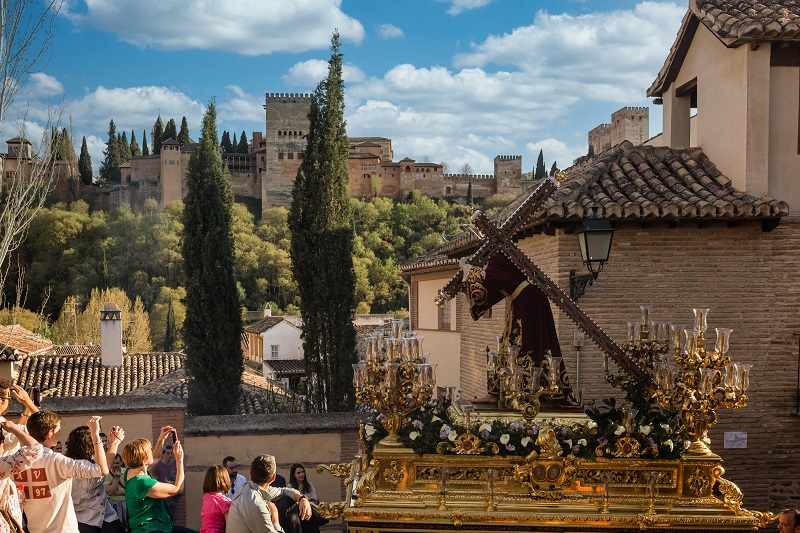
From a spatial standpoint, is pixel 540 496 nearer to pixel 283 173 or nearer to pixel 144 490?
pixel 144 490

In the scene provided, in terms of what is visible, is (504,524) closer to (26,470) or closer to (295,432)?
(26,470)

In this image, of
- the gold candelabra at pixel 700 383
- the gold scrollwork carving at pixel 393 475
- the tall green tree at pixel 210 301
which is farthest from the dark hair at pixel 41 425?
the tall green tree at pixel 210 301

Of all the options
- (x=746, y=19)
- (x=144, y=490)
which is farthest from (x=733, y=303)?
(x=144, y=490)

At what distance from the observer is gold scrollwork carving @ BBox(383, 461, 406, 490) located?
582cm

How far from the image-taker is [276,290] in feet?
237

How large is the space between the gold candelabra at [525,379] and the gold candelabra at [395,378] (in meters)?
0.56

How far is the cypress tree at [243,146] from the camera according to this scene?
9800cm

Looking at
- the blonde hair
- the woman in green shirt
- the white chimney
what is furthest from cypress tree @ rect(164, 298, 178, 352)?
the blonde hair

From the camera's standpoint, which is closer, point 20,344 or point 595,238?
point 595,238

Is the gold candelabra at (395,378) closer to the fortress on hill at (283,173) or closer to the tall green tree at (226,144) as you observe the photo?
the fortress on hill at (283,173)

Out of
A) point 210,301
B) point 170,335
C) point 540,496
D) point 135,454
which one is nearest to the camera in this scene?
point 135,454

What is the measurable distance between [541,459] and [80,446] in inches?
121

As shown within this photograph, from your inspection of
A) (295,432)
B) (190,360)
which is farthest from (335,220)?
(295,432)

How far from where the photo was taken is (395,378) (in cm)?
588
